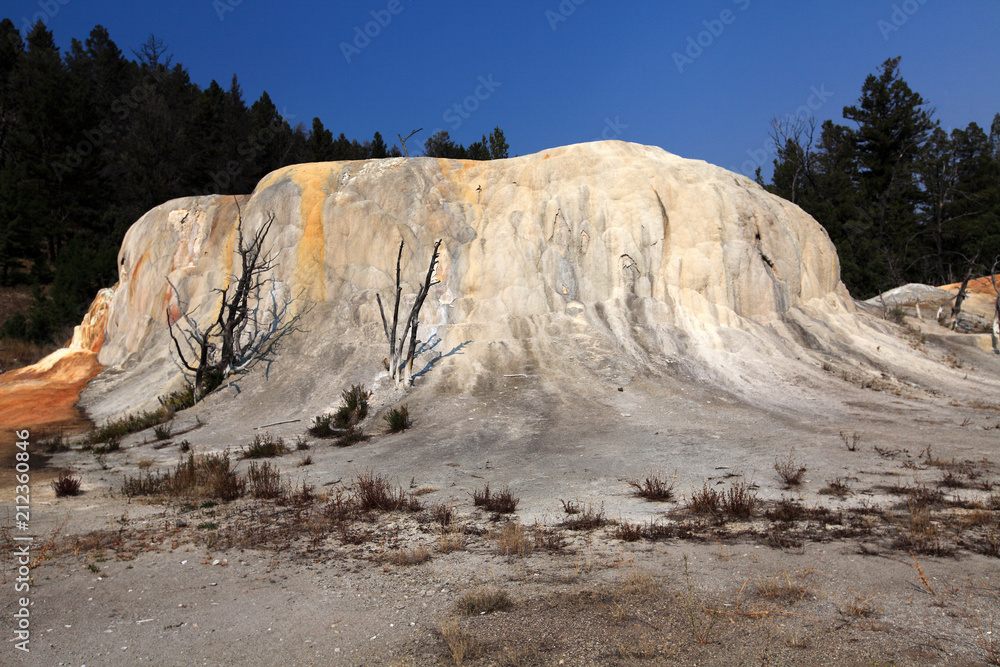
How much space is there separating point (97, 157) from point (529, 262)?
95.4 ft

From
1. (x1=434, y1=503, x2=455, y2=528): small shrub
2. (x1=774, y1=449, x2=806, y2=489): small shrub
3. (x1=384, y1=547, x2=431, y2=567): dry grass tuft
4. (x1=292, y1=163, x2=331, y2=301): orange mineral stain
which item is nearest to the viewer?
(x1=384, y1=547, x2=431, y2=567): dry grass tuft

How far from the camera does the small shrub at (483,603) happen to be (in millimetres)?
5238

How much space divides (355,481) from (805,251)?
16.6 meters

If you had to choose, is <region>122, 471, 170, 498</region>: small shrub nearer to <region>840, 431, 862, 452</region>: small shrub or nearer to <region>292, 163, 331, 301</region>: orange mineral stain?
<region>292, 163, 331, 301</region>: orange mineral stain

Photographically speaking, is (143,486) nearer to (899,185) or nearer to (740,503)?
(740,503)

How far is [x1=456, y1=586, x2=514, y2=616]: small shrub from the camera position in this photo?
17.2 ft

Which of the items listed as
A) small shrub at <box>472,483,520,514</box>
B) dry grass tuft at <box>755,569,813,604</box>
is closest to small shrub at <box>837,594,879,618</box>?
dry grass tuft at <box>755,569,813,604</box>

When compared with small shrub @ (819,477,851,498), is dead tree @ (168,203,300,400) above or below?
above

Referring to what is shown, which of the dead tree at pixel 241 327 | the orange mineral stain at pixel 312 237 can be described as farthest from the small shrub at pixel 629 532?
the orange mineral stain at pixel 312 237

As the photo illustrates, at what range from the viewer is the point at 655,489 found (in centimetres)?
860

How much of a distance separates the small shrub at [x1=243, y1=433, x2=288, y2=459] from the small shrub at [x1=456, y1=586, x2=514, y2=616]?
780cm

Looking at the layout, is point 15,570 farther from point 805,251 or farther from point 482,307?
point 805,251

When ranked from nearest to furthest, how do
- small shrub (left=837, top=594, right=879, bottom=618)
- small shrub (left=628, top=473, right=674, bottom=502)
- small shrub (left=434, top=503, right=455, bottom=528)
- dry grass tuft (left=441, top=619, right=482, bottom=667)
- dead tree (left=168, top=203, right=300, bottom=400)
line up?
dry grass tuft (left=441, top=619, right=482, bottom=667), small shrub (left=837, top=594, right=879, bottom=618), small shrub (left=434, top=503, right=455, bottom=528), small shrub (left=628, top=473, right=674, bottom=502), dead tree (left=168, top=203, right=300, bottom=400)

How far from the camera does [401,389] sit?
50.1 ft
